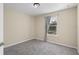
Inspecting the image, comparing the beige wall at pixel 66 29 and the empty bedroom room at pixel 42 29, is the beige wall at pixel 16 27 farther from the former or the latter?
the beige wall at pixel 66 29

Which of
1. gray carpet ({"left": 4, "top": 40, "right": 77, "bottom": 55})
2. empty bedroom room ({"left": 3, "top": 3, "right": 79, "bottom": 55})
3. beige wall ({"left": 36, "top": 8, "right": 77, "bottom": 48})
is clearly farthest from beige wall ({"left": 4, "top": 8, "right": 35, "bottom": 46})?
beige wall ({"left": 36, "top": 8, "right": 77, "bottom": 48})

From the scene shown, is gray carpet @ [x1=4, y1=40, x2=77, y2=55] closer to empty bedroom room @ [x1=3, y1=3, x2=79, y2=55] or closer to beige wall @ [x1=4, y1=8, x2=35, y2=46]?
empty bedroom room @ [x1=3, y1=3, x2=79, y2=55]

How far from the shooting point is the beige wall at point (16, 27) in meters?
3.32

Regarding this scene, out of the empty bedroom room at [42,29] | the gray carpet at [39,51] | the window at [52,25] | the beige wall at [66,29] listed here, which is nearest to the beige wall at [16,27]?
the empty bedroom room at [42,29]

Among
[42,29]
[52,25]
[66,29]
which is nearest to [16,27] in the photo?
[42,29]

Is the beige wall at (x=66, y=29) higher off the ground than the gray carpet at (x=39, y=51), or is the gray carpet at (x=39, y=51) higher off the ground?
the beige wall at (x=66, y=29)

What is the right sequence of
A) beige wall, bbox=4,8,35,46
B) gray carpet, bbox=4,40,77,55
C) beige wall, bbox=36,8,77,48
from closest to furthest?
gray carpet, bbox=4,40,77,55
beige wall, bbox=36,8,77,48
beige wall, bbox=4,8,35,46

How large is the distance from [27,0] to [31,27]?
4.40 meters

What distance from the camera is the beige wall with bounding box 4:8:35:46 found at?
3.32 meters

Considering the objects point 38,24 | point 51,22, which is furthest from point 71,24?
point 38,24

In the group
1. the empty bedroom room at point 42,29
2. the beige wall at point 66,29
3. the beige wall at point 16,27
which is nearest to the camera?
the empty bedroom room at point 42,29

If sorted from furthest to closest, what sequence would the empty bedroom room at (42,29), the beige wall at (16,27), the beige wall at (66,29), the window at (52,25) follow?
the window at (52,25), the beige wall at (16,27), the beige wall at (66,29), the empty bedroom room at (42,29)

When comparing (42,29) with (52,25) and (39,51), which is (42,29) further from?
(39,51)

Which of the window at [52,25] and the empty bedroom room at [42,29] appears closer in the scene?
the empty bedroom room at [42,29]
